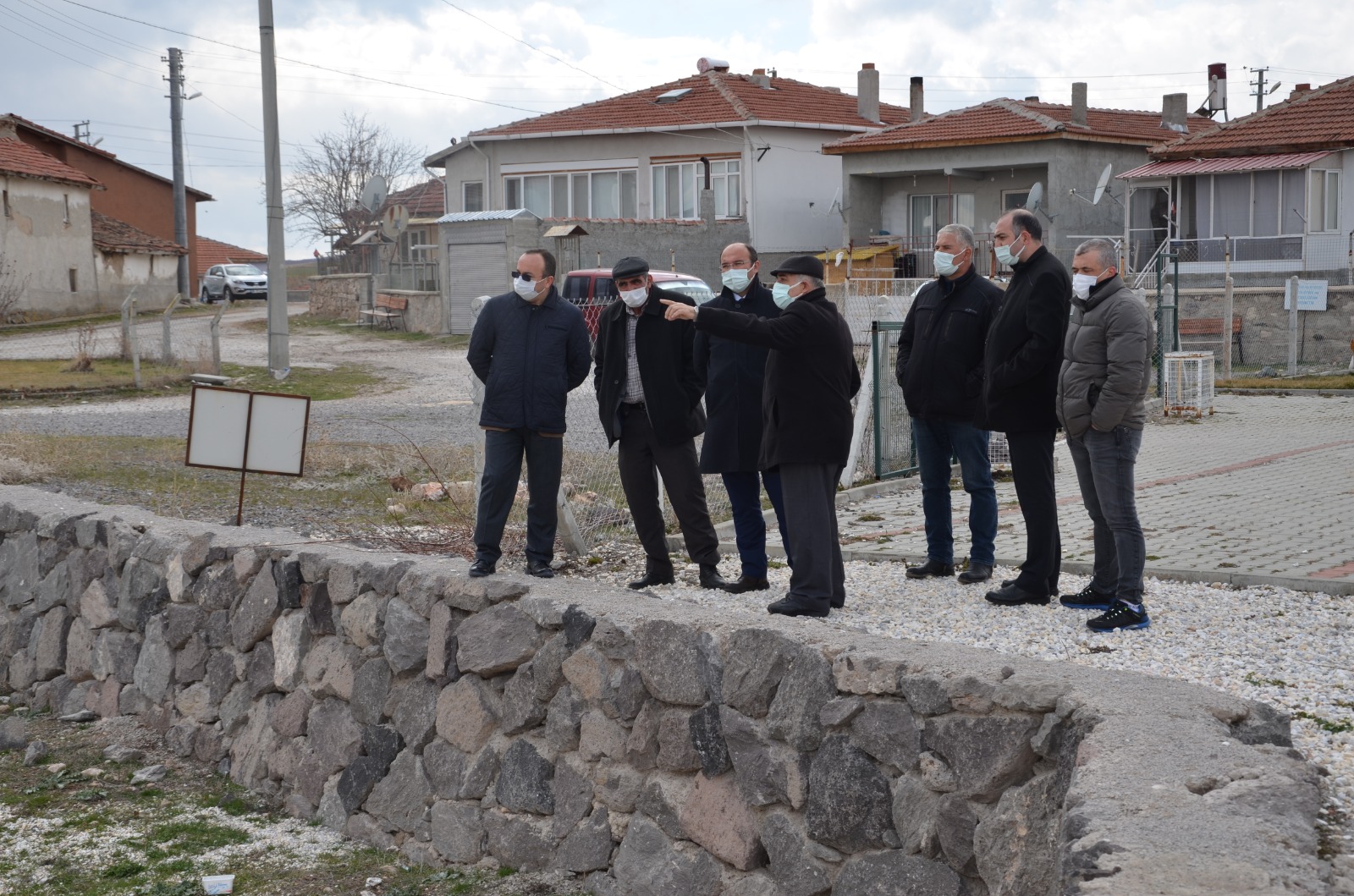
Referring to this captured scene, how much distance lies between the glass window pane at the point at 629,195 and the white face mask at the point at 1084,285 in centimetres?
3251

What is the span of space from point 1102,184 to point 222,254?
54405 mm

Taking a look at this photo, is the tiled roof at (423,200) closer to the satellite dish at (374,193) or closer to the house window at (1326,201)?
the satellite dish at (374,193)

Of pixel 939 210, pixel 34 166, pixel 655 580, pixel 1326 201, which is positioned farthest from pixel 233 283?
pixel 655 580

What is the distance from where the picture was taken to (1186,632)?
623cm

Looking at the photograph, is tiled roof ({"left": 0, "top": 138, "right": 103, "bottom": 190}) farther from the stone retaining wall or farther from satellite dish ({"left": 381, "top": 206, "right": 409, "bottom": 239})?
the stone retaining wall

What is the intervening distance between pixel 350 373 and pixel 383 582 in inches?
671

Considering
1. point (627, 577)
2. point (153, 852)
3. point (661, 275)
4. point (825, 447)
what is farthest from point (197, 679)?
point (661, 275)

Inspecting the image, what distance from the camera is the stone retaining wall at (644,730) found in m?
3.66

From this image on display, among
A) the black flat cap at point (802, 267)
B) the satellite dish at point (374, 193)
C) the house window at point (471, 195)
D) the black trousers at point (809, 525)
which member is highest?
the house window at point (471, 195)

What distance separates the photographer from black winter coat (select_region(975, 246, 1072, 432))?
21.8 feet

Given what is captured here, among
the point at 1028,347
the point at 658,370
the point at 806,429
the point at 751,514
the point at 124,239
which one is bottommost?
the point at 751,514

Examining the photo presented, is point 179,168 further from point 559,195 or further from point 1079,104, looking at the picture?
point 1079,104

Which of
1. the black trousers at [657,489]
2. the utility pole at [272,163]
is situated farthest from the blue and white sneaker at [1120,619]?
the utility pole at [272,163]

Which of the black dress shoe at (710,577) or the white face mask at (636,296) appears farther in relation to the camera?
the black dress shoe at (710,577)
